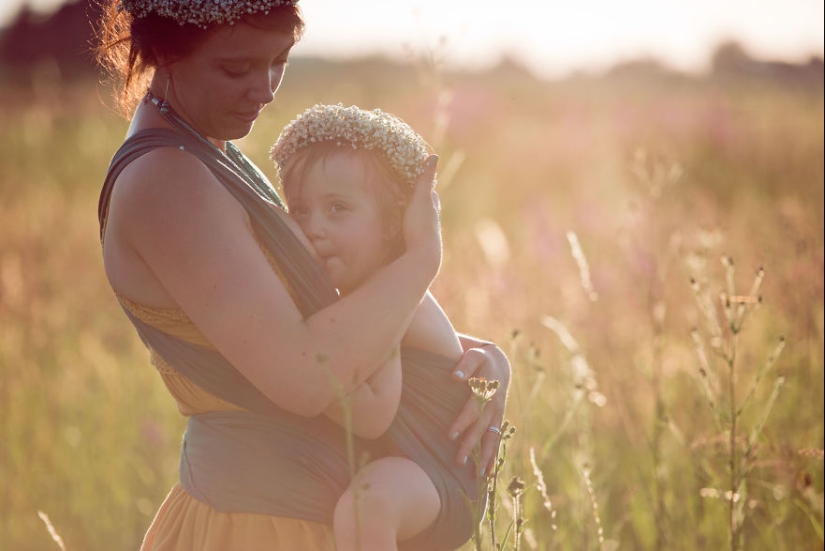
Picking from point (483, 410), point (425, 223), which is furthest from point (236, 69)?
point (483, 410)

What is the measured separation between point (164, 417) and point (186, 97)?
2.67 m

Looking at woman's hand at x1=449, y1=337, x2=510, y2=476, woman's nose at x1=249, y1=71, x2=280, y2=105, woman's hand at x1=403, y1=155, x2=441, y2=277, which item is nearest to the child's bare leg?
woman's hand at x1=449, y1=337, x2=510, y2=476

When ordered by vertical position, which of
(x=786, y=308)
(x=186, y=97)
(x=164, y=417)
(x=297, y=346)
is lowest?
(x=164, y=417)

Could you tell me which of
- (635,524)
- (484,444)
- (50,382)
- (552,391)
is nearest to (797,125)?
(552,391)

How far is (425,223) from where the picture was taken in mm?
1923

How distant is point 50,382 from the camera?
15.3ft

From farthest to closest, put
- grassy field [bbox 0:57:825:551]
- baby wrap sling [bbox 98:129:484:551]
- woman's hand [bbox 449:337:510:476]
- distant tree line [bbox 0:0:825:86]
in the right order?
distant tree line [bbox 0:0:825:86], grassy field [bbox 0:57:825:551], woman's hand [bbox 449:337:510:476], baby wrap sling [bbox 98:129:484:551]

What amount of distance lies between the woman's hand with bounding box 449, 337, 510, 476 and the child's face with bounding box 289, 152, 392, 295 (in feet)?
1.08

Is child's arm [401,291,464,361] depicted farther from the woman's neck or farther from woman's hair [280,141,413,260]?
the woman's neck

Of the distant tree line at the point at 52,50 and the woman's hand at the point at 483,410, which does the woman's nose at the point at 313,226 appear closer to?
the woman's hand at the point at 483,410

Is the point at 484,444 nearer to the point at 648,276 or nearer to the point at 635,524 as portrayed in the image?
the point at 635,524

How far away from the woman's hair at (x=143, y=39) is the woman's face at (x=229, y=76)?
19 mm

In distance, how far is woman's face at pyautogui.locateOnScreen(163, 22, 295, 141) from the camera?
1.92 m

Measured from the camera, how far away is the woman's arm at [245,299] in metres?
1.71
